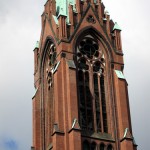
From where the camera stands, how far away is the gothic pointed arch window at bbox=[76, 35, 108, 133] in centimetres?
5941

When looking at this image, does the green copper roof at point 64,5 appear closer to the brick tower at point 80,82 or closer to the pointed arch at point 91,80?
the brick tower at point 80,82

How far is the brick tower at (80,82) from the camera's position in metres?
57.5

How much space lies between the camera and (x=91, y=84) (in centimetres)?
6150

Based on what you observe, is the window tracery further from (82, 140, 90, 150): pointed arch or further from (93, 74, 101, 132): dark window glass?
(82, 140, 90, 150): pointed arch

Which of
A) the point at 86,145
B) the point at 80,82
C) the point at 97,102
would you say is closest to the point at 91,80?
the point at 80,82

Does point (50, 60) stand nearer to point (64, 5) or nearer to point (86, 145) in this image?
point (64, 5)

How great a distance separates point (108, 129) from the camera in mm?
59750

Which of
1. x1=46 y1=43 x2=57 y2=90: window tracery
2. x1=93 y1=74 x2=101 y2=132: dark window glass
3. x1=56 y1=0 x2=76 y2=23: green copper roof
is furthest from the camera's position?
x1=56 y1=0 x2=76 y2=23: green copper roof

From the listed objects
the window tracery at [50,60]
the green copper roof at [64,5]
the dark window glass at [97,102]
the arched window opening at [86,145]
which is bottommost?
the arched window opening at [86,145]

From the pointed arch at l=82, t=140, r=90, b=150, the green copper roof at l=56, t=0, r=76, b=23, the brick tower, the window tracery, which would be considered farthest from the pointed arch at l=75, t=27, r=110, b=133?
the green copper roof at l=56, t=0, r=76, b=23

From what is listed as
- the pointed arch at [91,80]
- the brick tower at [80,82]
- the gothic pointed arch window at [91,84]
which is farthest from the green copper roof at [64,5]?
the gothic pointed arch window at [91,84]

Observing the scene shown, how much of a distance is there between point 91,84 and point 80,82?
129 cm

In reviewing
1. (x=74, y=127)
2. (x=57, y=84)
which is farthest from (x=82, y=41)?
(x=74, y=127)

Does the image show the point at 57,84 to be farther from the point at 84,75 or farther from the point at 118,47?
the point at 118,47
